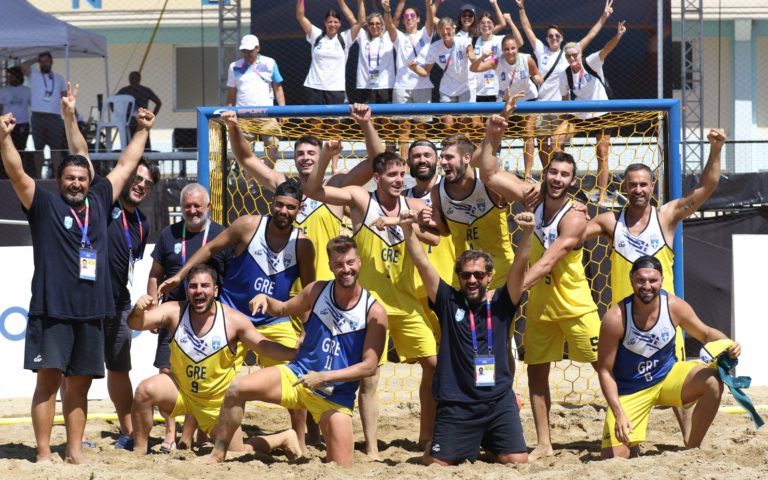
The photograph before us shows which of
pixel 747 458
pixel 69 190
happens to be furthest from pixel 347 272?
pixel 747 458

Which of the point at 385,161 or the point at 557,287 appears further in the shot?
the point at 557,287

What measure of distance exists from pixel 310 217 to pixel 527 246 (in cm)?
162

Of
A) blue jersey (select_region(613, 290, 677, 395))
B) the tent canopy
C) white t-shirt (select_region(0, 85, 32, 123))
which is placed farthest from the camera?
the tent canopy

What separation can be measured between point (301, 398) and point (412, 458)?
85 cm

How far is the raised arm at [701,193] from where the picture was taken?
6203mm

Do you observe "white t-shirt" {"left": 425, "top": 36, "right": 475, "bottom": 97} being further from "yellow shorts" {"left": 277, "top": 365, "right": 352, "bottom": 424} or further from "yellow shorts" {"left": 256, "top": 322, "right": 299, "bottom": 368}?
"yellow shorts" {"left": 277, "top": 365, "right": 352, "bottom": 424}

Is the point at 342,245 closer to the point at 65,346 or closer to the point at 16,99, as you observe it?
the point at 65,346

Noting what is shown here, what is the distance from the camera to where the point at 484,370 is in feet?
18.9

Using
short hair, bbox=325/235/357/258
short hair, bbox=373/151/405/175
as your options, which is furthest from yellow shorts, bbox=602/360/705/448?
short hair, bbox=373/151/405/175

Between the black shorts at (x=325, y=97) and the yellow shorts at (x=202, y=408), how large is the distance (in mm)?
6063

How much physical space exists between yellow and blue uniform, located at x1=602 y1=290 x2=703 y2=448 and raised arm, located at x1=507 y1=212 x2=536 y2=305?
606mm

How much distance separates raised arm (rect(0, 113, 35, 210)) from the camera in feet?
17.5

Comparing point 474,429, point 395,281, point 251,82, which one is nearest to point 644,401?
point 474,429

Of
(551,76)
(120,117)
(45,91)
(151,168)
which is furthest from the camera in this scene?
(120,117)
